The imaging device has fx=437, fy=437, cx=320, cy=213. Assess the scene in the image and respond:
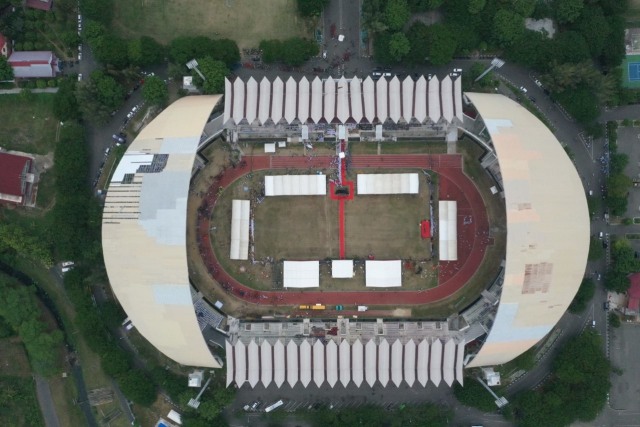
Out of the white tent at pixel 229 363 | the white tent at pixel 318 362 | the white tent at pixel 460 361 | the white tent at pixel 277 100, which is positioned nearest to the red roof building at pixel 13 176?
the white tent at pixel 277 100

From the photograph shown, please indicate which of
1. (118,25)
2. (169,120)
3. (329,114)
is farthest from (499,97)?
(118,25)

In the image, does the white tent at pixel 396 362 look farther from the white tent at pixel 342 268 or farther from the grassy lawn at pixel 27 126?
the grassy lawn at pixel 27 126

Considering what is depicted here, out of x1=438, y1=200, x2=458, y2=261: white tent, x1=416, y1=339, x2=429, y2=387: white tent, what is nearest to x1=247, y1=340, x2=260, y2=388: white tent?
x1=416, y1=339, x2=429, y2=387: white tent

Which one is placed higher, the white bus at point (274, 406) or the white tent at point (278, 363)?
the white tent at point (278, 363)

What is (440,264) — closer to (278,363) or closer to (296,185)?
(296,185)

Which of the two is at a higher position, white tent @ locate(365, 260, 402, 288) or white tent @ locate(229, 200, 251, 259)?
white tent @ locate(229, 200, 251, 259)

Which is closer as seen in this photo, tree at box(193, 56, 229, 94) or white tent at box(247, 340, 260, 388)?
white tent at box(247, 340, 260, 388)

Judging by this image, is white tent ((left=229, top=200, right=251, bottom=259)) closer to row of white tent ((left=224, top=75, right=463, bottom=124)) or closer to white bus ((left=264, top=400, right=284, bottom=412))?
row of white tent ((left=224, top=75, right=463, bottom=124))
